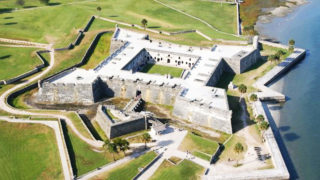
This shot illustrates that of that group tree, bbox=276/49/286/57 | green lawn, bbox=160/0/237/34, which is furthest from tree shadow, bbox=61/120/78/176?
green lawn, bbox=160/0/237/34

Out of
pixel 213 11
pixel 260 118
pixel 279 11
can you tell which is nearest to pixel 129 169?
pixel 260 118

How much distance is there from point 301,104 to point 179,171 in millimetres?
47503

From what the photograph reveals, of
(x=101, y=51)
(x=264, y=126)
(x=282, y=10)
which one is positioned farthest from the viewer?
(x=282, y=10)

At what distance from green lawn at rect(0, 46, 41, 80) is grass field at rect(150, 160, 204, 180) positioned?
60.0 meters

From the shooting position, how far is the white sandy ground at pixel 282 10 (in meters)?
165

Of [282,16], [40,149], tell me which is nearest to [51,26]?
[40,149]

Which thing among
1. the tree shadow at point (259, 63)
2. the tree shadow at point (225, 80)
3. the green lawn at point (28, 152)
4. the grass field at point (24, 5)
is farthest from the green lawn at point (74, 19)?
the green lawn at point (28, 152)

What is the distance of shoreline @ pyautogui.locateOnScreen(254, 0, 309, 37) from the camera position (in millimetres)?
160438

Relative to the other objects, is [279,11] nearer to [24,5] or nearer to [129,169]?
[24,5]

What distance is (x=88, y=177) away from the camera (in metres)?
63.2

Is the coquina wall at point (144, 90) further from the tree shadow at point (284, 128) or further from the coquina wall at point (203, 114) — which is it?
the tree shadow at point (284, 128)

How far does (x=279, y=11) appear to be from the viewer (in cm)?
17475

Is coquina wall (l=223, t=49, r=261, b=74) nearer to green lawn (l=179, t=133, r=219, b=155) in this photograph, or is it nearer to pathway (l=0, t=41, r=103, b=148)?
green lawn (l=179, t=133, r=219, b=155)

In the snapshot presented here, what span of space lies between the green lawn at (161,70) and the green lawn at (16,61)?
118ft
